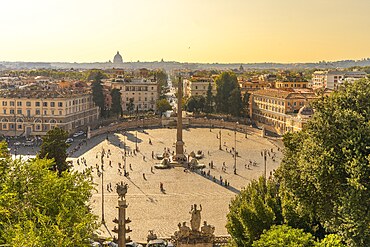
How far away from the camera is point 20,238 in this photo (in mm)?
14383

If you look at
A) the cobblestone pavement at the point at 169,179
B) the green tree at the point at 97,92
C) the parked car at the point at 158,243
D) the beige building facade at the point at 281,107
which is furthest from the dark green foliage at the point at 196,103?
the parked car at the point at 158,243

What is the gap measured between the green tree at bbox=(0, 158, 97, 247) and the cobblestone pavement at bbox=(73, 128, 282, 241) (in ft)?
9.79

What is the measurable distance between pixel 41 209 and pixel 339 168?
11.9 metres

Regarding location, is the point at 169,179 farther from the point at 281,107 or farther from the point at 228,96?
the point at 228,96

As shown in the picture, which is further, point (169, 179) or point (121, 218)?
point (169, 179)

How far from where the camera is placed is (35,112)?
6925cm

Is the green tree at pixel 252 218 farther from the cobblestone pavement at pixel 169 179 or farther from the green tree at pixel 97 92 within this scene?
the green tree at pixel 97 92

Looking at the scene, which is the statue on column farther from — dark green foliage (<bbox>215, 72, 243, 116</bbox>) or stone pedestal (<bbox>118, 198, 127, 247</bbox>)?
dark green foliage (<bbox>215, 72, 243, 116</bbox>)

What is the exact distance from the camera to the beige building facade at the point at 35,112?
6838 cm

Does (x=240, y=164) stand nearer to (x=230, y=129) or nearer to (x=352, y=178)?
(x=230, y=129)

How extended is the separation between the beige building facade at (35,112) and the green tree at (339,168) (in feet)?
164

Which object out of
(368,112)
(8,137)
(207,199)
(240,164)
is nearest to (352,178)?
(368,112)

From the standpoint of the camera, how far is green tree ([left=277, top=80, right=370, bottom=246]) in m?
19.5

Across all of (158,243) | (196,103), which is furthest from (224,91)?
(158,243)
